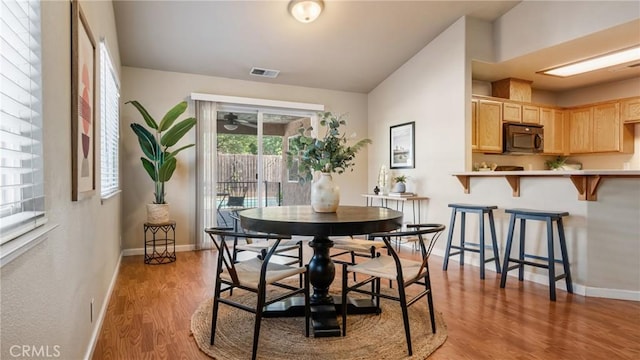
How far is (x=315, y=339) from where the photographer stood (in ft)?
7.60

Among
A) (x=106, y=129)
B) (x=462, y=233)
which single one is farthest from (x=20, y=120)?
(x=462, y=233)

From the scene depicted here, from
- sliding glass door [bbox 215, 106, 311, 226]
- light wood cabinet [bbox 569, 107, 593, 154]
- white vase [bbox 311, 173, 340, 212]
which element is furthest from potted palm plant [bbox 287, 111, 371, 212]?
light wood cabinet [bbox 569, 107, 593, 154]

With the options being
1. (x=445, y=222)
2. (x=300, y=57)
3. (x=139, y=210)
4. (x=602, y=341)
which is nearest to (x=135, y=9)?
(x=300, y=57)

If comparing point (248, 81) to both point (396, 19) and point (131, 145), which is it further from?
point (396, 19)

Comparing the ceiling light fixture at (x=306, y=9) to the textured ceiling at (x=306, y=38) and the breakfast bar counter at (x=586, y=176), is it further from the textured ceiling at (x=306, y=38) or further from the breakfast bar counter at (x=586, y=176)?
the breakfast bar counter at (x=586, y=176)

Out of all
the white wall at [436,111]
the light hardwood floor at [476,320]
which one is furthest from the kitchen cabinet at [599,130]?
the light hardwood floor at [476,320]

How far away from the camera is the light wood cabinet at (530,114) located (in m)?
5.26

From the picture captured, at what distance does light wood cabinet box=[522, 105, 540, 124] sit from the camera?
5258 millimetres

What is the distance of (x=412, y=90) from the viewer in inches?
208

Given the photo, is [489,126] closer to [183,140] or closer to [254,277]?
[254,277]

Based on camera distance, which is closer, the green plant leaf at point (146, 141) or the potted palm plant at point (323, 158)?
the potted palm plant at point (323, 158)

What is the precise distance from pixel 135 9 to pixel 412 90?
3.69 m

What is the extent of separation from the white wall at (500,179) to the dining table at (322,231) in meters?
2.02

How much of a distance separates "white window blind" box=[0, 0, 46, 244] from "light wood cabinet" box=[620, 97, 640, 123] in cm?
674
